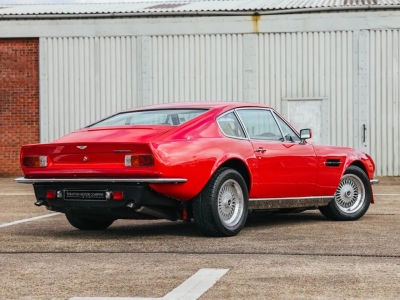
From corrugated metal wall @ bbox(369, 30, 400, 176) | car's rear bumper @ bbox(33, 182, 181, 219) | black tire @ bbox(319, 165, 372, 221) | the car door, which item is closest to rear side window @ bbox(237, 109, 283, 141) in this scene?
the car door

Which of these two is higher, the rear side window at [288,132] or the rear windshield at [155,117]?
the rear windshield at [155,117]

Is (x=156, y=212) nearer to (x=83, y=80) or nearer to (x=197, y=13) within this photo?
(x=197, y=13)

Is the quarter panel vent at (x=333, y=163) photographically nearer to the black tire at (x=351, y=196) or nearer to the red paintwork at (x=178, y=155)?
the black tire at (x=351, y=196)

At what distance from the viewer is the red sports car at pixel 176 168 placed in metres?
8.41

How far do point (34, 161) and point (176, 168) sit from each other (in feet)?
4.66

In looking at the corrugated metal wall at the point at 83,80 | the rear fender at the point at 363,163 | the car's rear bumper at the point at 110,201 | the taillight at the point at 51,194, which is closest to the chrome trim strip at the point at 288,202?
the rear fender at the point at 363,163

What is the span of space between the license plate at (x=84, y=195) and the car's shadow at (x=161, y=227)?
0.54m

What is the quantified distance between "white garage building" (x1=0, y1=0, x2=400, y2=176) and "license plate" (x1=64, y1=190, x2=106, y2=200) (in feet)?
49.7

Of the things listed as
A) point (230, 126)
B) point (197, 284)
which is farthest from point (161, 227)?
point (197, 284)

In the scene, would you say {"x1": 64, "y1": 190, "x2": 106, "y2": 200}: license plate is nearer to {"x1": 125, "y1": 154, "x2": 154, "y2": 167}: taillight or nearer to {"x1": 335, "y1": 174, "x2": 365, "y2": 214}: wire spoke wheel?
{"x1": 125, "y1": 154, "x2": 154, "y2": 167}: taillight

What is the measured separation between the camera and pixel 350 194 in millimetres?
10883

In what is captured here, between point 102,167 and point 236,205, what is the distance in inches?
55.5

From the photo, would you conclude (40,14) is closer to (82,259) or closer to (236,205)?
(236,205)

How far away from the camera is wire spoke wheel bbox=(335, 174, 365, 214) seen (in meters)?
10.8
